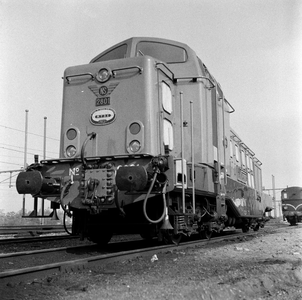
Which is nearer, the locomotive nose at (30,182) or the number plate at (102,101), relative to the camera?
the locomotive nose at (30,182)

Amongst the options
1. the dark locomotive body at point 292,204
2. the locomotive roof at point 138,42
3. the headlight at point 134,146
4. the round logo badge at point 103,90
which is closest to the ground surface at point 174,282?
the headlight at point 134,146

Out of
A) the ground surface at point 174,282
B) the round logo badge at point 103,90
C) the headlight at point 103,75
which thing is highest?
the headlight at point 103,75

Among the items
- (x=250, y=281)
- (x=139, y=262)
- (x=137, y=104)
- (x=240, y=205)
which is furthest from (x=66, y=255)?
(x=240, y=205)

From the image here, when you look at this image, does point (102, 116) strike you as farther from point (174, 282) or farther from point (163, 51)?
point (174, 282)

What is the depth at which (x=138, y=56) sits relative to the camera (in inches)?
296

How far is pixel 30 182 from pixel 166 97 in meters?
2.96

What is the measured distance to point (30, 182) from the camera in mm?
6637

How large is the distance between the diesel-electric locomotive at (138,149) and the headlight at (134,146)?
0.7 inches

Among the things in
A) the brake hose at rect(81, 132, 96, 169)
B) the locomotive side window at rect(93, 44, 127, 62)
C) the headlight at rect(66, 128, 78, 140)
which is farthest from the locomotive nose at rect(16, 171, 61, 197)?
A: the locomotive side window at rect(93, 44, 127, 62)

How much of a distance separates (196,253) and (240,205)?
4635 millimetres

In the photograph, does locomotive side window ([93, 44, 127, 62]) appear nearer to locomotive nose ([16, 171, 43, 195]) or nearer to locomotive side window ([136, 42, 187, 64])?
locomotive side window ([136, 42, 187, 64])

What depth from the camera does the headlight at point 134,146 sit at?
695 cm

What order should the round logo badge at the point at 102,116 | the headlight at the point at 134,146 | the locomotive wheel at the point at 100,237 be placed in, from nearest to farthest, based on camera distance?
1. the headlight at the point at 134,146
2. the round logo badge at the point at 102,116
3. the locomotive wheel at the point at 100,237

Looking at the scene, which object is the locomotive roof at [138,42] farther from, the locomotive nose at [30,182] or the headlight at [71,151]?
the locomotive nose at [30,182]
